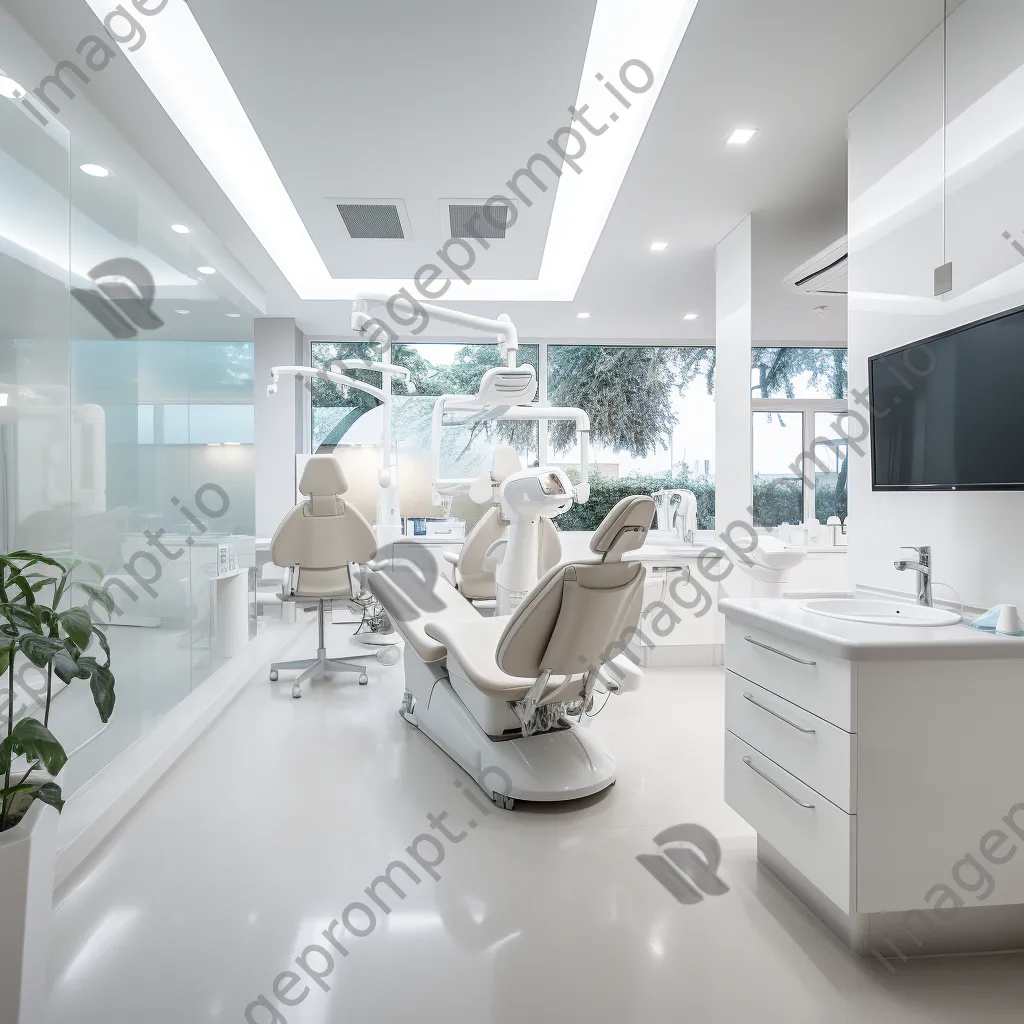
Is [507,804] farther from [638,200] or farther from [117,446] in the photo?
[638,200]

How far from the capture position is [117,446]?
270 cm

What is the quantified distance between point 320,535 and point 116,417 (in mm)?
1635

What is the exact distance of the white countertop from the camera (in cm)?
159

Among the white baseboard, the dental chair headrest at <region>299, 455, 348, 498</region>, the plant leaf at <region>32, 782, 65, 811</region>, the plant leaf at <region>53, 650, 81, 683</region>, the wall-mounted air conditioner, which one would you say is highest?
the wall-mounted air conditioner

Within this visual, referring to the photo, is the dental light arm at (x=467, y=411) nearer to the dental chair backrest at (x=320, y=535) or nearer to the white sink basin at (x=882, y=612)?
the dental chair backrest at (x=320, y=535)

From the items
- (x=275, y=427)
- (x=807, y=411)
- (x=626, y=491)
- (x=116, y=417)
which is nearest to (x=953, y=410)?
(x=116, y=417)

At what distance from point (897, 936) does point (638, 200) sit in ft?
11.3

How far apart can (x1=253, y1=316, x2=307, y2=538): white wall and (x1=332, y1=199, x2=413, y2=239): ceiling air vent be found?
7.15 ft

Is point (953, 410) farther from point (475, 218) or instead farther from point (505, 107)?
point (475, 218)

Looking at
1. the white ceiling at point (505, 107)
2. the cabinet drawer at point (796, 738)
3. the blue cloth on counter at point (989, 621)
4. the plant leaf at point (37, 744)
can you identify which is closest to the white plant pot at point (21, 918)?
the plant leaf at point (37, 744)

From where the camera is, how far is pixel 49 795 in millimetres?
1371

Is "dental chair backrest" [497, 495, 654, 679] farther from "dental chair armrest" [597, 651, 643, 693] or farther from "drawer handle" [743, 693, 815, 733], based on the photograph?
"drawer handle" [743, 693, 815, 733]

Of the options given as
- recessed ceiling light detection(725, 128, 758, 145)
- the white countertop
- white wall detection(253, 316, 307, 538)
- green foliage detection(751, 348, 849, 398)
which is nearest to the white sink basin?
the white countertop

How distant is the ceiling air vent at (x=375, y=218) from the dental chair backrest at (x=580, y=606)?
8.99 feet
